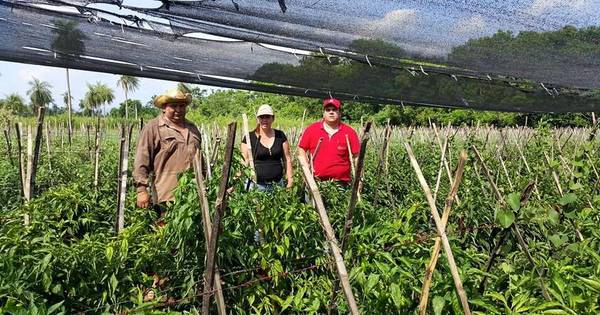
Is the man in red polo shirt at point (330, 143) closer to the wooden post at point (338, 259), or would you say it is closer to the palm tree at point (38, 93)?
the wooden post at point (338, 259)

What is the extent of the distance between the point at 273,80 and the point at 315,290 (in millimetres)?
2001

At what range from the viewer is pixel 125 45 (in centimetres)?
321

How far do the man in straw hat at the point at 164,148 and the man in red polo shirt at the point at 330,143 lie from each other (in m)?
1.13

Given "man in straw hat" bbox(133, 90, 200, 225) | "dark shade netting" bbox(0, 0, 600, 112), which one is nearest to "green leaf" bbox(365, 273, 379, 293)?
"dark shade netting" bbox(0, 0, 600, 112)

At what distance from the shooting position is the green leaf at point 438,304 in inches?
66.6

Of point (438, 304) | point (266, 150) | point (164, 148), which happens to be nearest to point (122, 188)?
point (164, 148)

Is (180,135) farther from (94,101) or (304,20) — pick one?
(94,101)

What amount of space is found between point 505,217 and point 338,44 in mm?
1799

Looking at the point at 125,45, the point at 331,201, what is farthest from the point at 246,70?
the point at 331,201

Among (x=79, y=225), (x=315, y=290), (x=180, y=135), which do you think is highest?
(x=180, y=135)

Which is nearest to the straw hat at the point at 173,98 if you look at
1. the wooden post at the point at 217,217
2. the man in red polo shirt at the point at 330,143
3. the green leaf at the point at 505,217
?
the man in red polo shirt at the point at 330,143

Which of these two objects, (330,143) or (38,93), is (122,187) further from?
(38,93)

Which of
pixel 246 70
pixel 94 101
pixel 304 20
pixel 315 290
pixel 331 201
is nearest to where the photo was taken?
pixel 315 290

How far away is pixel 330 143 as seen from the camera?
4.34 meters
